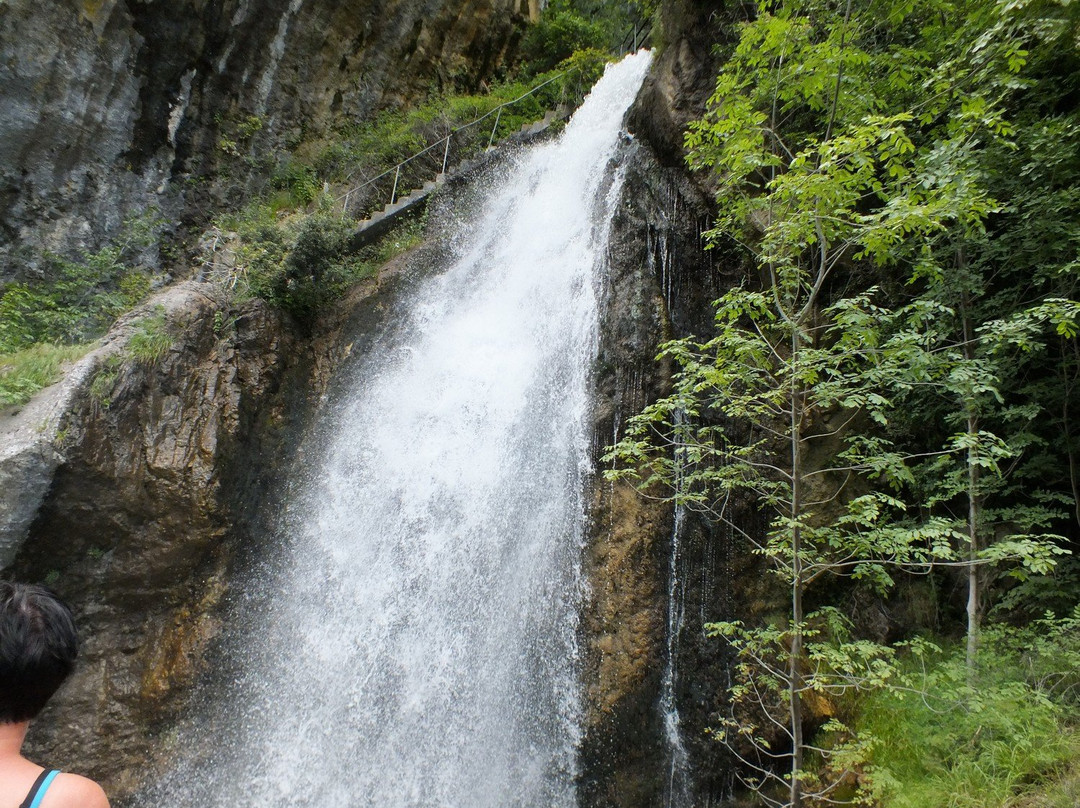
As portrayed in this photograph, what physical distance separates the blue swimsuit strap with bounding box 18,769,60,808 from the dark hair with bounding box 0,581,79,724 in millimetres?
178

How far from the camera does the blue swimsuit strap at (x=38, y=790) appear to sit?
4.49ft

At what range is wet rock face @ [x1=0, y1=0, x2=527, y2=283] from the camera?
354 inches

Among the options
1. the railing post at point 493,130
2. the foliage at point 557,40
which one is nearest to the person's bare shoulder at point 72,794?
the railing post at point 493,130

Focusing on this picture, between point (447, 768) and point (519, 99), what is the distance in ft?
44.4

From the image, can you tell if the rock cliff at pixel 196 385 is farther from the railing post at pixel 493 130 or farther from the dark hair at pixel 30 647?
the dark hair at pixel 30 647

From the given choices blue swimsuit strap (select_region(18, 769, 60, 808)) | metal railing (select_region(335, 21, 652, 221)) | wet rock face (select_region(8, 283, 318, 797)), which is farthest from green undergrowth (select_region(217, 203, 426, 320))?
blue swimsuit strap (select_region(18, 769, 60, 808))

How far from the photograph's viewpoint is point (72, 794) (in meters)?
1.42

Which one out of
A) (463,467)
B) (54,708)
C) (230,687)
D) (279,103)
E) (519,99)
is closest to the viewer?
(54,708)

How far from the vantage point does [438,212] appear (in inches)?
442

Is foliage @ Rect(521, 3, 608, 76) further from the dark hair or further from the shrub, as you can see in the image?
the dark hair

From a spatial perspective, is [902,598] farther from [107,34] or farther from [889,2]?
[107,34]

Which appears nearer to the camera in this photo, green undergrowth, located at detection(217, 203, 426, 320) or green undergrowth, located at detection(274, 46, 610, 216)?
green undergrowth, located at detection(217, 203, 426, 320)

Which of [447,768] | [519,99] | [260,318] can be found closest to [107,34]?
[260,318]

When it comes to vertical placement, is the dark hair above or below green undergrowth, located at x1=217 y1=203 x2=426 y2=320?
below
